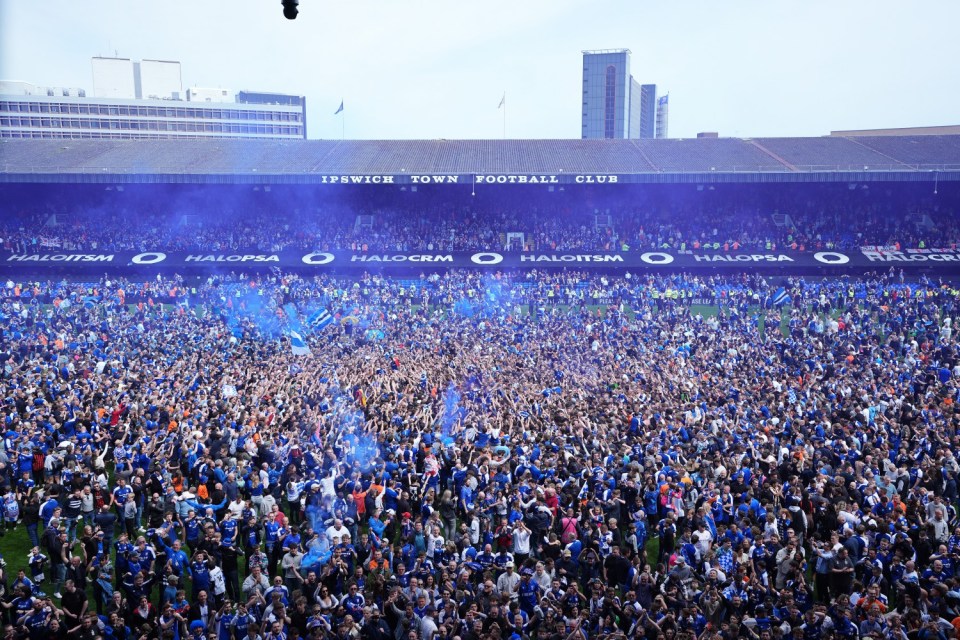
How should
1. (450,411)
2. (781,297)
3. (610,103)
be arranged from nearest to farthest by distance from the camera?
(450,411)
(781,297)
(610,103)

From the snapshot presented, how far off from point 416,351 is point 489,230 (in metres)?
18.3

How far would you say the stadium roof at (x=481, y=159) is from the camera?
36000 mm

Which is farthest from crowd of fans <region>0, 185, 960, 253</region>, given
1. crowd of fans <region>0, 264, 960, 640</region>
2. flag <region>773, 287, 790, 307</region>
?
crowd of fans <region>0, 264, 960, 640</region>

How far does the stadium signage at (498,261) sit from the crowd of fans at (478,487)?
1219 centimetres

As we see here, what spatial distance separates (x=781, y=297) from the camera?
27.8 metres

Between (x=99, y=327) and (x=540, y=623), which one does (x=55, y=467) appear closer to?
(x=540, y=623)

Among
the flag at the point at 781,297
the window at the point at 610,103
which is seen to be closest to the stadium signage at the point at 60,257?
the flag at the point at 781,297

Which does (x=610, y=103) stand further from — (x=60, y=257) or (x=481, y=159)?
(x=60, y=257)

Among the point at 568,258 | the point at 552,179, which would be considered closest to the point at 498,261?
the point at 568,258

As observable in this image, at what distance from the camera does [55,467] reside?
11977 mm

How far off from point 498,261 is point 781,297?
12.0 meters

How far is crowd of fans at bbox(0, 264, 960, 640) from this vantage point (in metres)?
7.90

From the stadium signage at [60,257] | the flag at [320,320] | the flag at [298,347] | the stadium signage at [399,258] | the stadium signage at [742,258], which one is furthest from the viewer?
the stadium signage at [399,258]

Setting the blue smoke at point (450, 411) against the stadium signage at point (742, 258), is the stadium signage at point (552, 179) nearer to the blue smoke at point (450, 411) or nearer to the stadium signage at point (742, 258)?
the stadium signage at point (742, 258)
